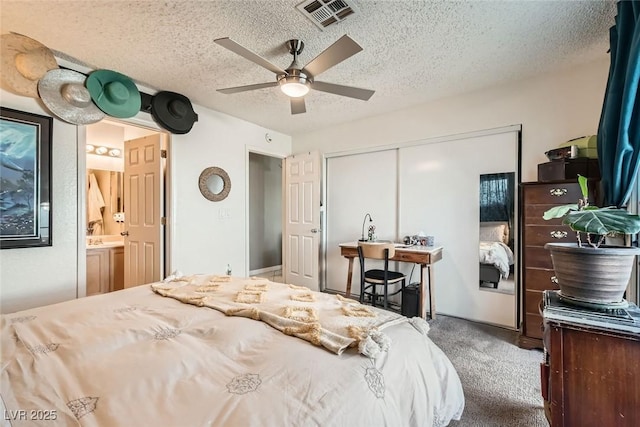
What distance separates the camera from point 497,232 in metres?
3.09

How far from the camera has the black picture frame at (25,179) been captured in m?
2.18

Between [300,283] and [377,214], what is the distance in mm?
1629

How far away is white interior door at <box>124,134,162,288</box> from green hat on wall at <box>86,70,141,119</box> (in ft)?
1.67

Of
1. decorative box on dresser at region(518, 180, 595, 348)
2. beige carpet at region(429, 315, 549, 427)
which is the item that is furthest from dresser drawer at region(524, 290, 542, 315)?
beige carpet at region(429, 315, 549, 427)

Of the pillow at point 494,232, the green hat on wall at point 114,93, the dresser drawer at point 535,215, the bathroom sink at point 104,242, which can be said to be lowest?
the bathroom sink at point 104,242

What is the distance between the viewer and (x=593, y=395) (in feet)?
3.40

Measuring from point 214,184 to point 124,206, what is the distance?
4.01 feet

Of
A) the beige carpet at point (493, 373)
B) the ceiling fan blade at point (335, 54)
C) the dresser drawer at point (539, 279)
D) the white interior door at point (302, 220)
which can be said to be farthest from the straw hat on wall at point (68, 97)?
the dresser drawer at point (539, 279)

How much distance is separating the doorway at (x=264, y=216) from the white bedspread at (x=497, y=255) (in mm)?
3541

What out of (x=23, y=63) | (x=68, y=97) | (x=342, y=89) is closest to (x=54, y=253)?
(x=68, y=97)

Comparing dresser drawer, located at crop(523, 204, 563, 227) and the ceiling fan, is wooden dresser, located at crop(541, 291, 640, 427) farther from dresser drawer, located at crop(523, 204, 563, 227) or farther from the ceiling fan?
the ceiling fan

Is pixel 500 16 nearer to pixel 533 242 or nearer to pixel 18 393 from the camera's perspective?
pixel 533 242

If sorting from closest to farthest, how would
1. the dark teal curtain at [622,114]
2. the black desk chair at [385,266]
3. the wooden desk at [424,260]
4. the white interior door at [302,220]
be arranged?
the dark teal curtain at [622,114], the wooden desk at [424,260], the black desk chair at [385,266], the white interior door at [302,220]

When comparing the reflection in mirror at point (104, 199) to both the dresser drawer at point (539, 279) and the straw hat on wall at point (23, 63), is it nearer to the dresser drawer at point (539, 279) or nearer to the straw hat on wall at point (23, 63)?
the straw hat on wall at point (23, 63)
